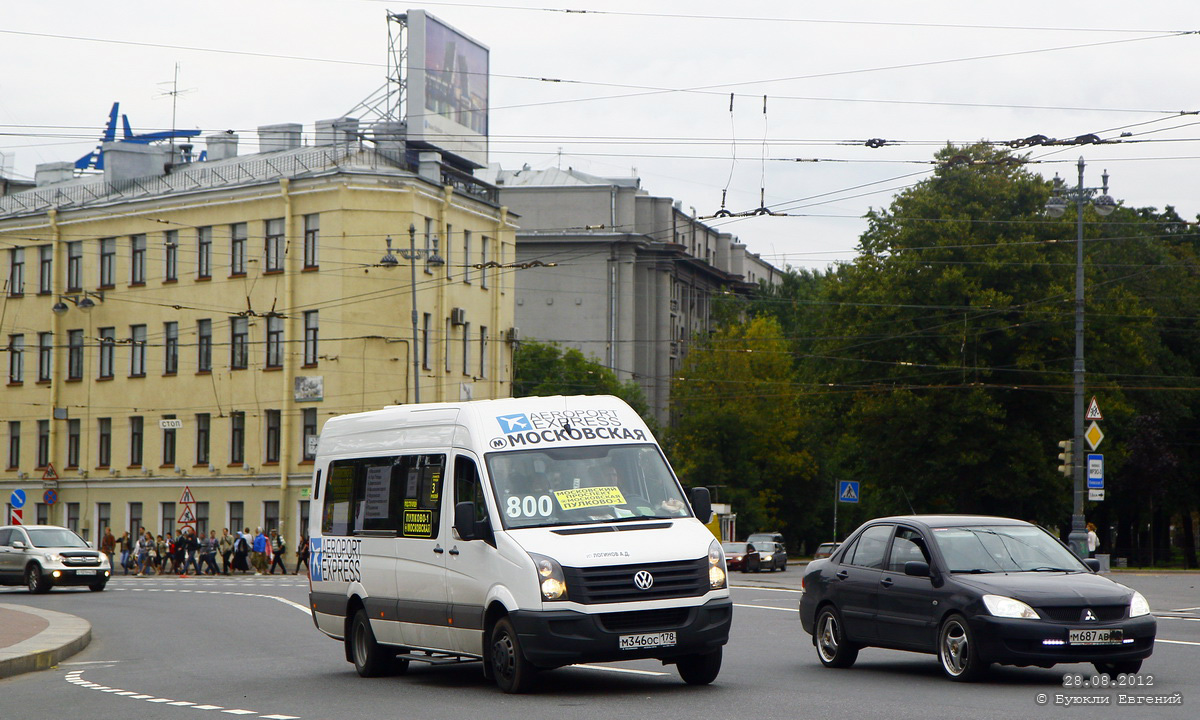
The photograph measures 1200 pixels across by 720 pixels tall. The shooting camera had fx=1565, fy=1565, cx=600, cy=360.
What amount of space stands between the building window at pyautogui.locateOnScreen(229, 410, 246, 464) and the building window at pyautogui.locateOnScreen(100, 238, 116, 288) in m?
8.71

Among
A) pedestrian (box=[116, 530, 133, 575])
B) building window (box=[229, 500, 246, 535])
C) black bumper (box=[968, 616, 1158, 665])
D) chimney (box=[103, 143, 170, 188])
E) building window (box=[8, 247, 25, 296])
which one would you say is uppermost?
chimney (box=[103, 143, 170, 188])

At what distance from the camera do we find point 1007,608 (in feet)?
43.0

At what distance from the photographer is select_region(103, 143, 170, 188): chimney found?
65188 mm

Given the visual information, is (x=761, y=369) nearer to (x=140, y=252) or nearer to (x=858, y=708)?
(x=140, y=252)

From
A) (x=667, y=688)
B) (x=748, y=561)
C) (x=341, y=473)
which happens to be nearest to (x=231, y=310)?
(x=748, y=561)

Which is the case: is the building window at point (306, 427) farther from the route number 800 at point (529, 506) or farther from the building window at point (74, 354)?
the route number 800 at point (529, 506)

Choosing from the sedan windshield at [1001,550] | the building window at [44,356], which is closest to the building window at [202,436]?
the building window at [44,356]

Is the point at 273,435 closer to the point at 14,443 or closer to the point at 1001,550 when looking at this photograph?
the point at 14,443

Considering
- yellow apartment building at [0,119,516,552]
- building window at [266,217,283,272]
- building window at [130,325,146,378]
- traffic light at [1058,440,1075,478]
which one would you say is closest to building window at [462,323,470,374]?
yellow apartment building at [0,119,516,552]

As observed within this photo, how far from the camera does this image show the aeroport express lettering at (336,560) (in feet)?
53.1

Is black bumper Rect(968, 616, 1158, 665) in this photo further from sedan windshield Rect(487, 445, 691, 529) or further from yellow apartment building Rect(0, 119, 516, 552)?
yellow apartment building Rect(0, 119, 516, 552)

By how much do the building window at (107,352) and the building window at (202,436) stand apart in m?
5.28

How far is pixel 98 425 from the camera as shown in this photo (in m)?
63.8

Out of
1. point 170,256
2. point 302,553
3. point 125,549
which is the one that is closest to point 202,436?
point 125,549
